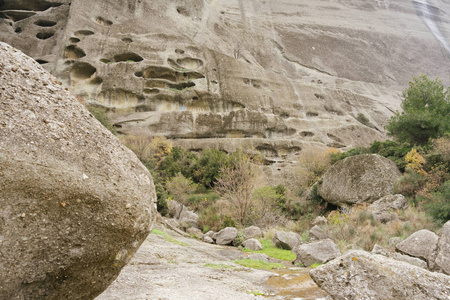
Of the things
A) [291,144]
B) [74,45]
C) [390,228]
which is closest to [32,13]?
[74,45]

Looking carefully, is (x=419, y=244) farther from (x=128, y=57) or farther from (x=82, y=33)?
(x=82, y=33)

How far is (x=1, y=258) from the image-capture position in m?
1.73

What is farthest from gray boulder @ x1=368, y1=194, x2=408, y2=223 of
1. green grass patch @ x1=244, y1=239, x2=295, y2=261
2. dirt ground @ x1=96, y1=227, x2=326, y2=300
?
dirt ground @ x1=96, y1=227, x2=326, y2=300

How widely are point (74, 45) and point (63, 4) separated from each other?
10.8 meters

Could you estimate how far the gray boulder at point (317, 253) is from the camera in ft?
24.6

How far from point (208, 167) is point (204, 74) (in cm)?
1415

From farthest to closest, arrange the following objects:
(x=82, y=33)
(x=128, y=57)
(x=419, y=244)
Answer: (x=128, y=57) → (x=82, y=33) → (x=419, y=244)

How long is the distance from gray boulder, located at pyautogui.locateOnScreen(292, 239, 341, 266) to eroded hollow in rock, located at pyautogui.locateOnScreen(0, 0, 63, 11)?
4205 cm

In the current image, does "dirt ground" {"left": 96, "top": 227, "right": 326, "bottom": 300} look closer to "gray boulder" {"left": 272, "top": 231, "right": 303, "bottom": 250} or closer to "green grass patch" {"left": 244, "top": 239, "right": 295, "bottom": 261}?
"green grass patch" {"left": 244, "top": 239, "right": 295, "bottom": 261}

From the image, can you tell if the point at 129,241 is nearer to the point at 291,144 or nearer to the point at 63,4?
the point at 291,144

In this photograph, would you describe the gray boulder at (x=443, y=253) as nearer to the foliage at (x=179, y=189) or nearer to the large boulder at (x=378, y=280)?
the large boulder at (x=378, y=280)

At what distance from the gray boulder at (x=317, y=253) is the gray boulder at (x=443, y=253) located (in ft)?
8.47

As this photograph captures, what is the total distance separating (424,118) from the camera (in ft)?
57.7

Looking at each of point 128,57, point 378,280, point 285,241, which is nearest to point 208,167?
point 285,241
